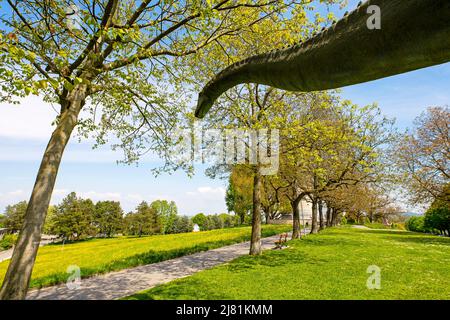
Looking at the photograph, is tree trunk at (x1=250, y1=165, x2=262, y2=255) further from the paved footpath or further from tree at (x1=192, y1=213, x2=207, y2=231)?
tree at (x1=192, y1=213, x2=207, y2=231)

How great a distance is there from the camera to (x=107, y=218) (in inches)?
3029

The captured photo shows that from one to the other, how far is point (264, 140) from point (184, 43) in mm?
5714

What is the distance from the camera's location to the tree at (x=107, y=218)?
250ft

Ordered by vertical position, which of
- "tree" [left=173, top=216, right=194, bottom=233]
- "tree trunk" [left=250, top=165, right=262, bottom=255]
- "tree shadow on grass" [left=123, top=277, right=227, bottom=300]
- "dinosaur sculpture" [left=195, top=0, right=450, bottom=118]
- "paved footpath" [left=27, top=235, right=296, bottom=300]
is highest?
"dinosaur sculpture" [left=195, top=0, right=450, bottom=118]

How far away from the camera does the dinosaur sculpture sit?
1.41 m

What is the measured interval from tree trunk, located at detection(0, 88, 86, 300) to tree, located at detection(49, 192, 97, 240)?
70.1 m

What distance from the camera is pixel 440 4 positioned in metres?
1.36

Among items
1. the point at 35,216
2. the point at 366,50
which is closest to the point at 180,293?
the point at 35,216

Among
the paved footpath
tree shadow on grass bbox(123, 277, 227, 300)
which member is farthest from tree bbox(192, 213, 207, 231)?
tree shadow on grass bbox(123, 277, 227, 300)

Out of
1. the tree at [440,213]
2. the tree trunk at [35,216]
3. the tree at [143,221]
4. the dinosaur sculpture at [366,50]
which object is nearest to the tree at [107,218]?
the tree at [143,221]

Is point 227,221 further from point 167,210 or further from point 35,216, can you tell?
point 35,216

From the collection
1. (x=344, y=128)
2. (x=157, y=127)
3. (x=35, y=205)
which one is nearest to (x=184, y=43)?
(x=157, y=127)

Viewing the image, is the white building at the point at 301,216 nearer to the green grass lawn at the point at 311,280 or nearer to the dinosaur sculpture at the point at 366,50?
the green grass lawn at the point at 311,280

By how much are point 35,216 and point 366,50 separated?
7.07m
